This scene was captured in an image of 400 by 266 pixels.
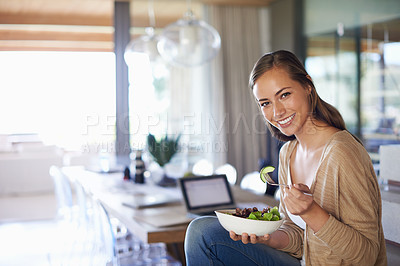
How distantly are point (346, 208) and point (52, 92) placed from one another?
7.49m

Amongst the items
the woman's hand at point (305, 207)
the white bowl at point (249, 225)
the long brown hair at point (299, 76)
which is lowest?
the white bowl at point (249, 225)

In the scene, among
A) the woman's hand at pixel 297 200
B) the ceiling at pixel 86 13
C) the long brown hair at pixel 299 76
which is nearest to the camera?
the woman's hand at pixel 297 200

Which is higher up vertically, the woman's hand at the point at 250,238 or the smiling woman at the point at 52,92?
the smiling woman at the point at 52,92

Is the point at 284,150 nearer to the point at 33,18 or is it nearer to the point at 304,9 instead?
the point at 304,9

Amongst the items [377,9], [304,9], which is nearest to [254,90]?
[377,9]

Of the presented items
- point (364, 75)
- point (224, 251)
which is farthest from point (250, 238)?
point (364, 75)

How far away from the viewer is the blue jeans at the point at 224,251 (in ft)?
4.93

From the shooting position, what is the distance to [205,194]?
7.34 feet

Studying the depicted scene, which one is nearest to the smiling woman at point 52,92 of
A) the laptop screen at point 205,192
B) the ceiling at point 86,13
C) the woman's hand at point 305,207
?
the ceiling at point 86,13

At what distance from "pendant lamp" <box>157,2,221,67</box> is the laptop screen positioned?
1337 mm

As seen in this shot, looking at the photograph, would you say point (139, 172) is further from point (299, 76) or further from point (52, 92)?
point (52, 92)

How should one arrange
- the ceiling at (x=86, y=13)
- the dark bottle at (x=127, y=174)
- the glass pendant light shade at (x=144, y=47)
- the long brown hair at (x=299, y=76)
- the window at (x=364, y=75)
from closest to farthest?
the long brown hair at (x=299, y=76), the dark bottle at (x=127, y=174), the glass pendant light shade at (x=144, y=47), the window at (x=364, y=75), the ceiling at (x=86, y=13)

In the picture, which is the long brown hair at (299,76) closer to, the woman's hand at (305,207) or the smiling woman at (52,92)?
the woman's hand at (305,207)

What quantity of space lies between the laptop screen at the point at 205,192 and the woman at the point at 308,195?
61 cm
